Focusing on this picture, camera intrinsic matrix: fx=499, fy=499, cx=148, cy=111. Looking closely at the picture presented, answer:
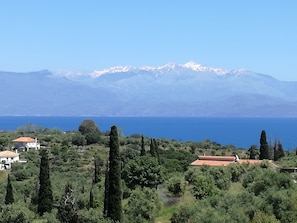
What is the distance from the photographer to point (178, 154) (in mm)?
81312

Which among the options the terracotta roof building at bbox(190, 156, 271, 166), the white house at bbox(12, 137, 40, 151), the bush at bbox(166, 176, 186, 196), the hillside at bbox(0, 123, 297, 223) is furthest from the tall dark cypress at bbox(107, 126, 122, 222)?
the white house at bbox(12, 137, 40, 151)

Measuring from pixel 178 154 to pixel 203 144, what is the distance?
28.3 meters

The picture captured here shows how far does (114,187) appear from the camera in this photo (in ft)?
122

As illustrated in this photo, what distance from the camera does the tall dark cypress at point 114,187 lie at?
3609 centimetres

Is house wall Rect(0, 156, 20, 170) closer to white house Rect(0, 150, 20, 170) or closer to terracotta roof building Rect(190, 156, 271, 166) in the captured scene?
white house Rect(0, 150, 20, 170)

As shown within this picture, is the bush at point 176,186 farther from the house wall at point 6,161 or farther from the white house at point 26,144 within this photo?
the white house at point 26,144

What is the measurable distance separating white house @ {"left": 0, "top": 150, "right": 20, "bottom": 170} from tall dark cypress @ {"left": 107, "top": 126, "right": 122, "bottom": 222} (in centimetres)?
4751

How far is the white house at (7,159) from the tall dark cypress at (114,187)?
47.5 m

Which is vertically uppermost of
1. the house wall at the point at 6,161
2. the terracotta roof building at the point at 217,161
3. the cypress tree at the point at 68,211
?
the terracotta roof building at the point at 217,161

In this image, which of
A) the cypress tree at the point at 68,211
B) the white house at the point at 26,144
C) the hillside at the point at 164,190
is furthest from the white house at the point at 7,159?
the cypress tree at the point at 68,211

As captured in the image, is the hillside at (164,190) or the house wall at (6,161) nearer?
the hillside at (164,190)

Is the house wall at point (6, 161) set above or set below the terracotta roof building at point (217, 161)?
below

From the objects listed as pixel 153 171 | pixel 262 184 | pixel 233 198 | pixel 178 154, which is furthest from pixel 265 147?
pixel 233 198

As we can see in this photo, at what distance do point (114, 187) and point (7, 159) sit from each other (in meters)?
50.6
